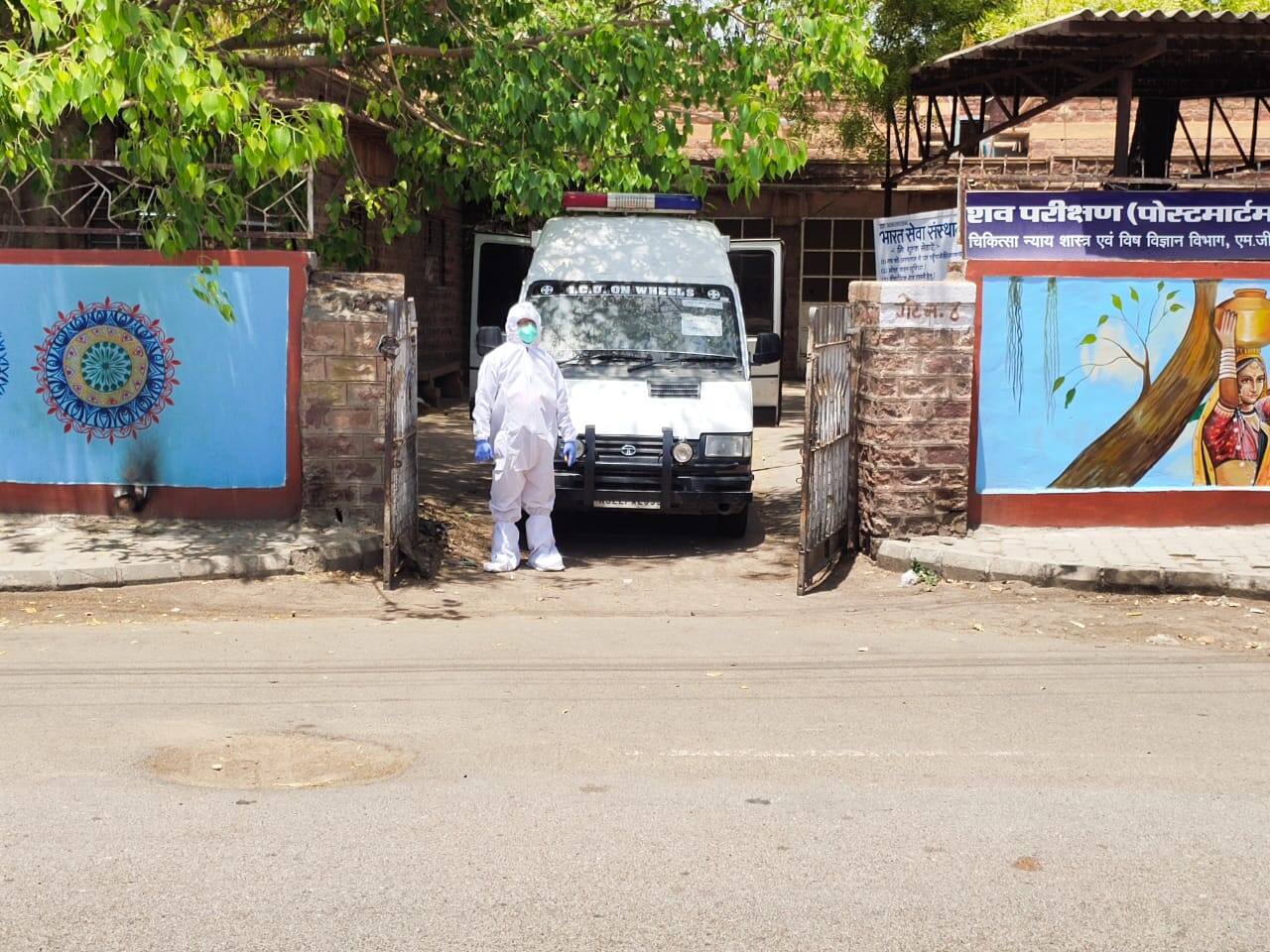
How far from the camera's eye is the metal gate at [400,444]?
9.03m

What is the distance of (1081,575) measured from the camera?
9.33m

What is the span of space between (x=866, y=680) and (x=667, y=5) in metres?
5.54

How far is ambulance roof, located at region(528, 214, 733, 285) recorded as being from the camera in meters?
11.5

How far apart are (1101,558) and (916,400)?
1.63 m

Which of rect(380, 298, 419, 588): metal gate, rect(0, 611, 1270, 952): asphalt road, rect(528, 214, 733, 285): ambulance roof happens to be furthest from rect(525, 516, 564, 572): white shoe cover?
rect(528, 214, 733, 285): ambulance roof

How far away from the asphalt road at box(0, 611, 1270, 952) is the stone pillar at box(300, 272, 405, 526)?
2353 millimetres

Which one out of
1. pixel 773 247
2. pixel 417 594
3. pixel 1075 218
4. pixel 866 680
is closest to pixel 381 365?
pixel 417 594

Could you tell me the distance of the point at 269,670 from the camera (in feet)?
22.9

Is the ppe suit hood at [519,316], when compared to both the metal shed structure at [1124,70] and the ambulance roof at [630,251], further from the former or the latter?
the metal shed structure at [1124,70]

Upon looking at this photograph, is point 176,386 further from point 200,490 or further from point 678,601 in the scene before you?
point 678,601

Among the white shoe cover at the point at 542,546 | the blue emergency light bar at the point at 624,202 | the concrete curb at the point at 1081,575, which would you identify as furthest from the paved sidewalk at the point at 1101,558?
the blue emergency light bar at the point at 624,202

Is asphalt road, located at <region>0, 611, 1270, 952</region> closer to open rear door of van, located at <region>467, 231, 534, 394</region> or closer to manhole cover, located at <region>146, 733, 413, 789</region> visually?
manhole cover, located at <region>146, 733, 413, 789</region>

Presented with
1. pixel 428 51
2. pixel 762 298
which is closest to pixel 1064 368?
pixel 428 51

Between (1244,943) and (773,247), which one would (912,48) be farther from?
(1244,943)
